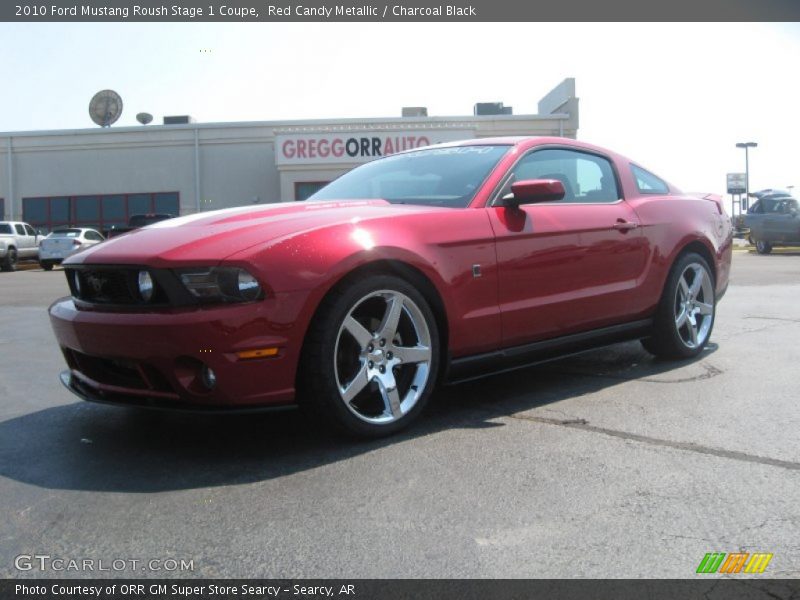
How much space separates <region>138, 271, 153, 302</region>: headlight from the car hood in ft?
0.20

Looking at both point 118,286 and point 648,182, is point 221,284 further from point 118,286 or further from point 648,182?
point 648,182

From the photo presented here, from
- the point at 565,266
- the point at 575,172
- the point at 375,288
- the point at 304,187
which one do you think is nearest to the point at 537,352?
the point at 565,266

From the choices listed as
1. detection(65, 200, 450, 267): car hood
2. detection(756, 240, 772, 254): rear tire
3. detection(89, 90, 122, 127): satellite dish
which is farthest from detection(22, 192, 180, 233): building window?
detection(65, 200, 450, 267): car hood

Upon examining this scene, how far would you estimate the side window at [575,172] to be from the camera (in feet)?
14.4

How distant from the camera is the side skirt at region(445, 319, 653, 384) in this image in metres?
3.71

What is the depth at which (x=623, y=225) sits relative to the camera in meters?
4.61

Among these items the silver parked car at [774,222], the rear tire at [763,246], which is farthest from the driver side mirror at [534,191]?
the rear tire at [763,246]

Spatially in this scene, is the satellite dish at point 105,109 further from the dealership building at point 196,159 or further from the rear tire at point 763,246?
the rear tire at point 763,246

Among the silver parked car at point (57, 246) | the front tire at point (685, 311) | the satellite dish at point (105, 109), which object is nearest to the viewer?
the front tire at point (685, 311)

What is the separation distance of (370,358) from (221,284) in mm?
764

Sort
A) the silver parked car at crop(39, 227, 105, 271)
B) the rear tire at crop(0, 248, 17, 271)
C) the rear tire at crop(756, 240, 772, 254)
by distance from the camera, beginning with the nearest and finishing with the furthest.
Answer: the rear tire at crop(756, 240, 772, 254) < the silver parked car at crop(39, 227, 105, 271) < the rear tire at crop(0, 248, 17, 271)

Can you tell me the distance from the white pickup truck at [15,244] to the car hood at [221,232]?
23.5 m

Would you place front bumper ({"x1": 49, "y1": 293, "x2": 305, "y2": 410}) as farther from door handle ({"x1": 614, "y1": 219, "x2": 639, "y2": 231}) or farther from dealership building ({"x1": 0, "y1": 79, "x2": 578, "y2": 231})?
dealership building ({"x1": 0, "y1": 79, "x2": 578, "y2": 231})

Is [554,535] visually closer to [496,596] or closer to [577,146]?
[496,596]
